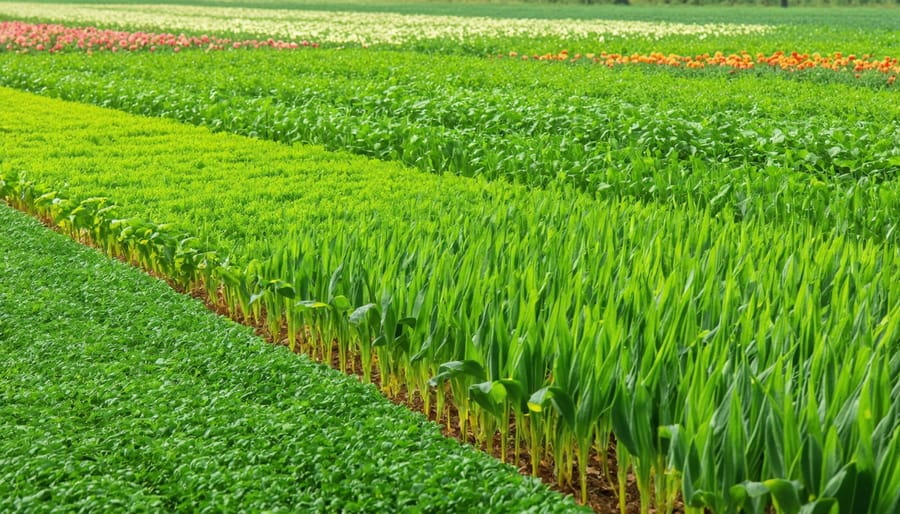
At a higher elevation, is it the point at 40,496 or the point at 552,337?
the point at 552,337

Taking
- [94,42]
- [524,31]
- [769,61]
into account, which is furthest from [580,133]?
[524,31]

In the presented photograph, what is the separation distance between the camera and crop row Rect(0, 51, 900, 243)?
719cm

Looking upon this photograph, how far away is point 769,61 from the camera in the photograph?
62.8 ft

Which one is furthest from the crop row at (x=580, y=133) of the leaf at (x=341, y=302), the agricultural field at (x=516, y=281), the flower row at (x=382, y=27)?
the flower row at (x=382, y=27)

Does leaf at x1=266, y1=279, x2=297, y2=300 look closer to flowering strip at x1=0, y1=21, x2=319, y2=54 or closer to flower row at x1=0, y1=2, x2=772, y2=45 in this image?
flowering strip at x1=0, y1=21, x2=319, y2=54

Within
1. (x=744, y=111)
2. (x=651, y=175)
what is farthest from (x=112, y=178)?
(x=744, y=111)

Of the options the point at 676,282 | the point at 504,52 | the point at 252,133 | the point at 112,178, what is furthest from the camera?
the point at 504,52

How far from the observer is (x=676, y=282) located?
427cm

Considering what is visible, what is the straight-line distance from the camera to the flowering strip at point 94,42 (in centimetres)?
2305

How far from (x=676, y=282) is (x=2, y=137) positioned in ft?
27.9

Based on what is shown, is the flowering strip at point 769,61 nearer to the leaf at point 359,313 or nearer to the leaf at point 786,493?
the leaf at point 359,313

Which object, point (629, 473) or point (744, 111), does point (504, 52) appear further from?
point (629, 473)

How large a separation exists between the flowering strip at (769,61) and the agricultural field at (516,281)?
5645 millimetres

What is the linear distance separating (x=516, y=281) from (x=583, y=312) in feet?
2.45
